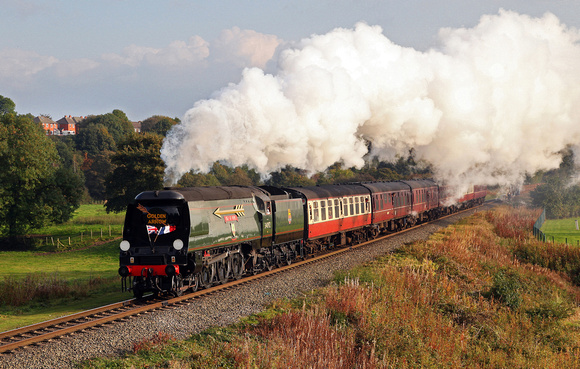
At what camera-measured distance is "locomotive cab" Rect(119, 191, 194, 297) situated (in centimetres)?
1658

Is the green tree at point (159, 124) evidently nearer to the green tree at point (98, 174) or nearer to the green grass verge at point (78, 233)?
the green tree at point (98, 174)

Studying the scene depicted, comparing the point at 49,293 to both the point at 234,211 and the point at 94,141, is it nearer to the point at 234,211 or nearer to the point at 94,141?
the point at 234,211

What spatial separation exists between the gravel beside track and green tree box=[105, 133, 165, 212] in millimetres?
28634

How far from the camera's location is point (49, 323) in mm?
13805

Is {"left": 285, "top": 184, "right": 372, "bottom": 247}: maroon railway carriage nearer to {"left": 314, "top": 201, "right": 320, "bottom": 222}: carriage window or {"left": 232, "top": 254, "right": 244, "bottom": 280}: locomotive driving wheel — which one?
{"left": 314, "top": 201, "right": 320, "bottom": 222}: carriage window

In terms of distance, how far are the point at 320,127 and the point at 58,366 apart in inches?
697

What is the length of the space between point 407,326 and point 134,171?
3844 cm

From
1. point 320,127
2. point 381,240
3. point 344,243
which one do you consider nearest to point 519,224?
point 381,240

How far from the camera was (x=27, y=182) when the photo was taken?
4703 cm

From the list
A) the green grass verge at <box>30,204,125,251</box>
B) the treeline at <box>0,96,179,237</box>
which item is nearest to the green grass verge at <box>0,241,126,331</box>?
the treeline at <box>0,96,179,237</box>

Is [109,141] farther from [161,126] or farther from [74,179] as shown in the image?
[74,179]

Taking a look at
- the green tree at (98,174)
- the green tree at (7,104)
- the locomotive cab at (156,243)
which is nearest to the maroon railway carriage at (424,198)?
the locomotive cab at (156,243)

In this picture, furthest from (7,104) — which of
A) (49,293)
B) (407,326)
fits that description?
(407,326)

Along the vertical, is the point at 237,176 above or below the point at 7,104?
below
